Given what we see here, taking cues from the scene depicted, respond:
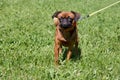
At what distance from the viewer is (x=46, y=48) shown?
7484mm

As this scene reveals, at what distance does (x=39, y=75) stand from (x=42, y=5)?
8.69m

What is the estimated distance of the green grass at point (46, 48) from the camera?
5.89 meters

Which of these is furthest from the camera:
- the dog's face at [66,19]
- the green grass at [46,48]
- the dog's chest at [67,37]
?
the dog's chest at [67,37]

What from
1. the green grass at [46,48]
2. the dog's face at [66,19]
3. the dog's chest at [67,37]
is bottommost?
the green grass at [46,48]

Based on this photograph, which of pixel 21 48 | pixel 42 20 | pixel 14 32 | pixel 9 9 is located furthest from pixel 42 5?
pixel 21 48

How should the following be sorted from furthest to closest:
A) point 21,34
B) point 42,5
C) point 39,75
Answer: point 42,5, point 21,34, point 39,75

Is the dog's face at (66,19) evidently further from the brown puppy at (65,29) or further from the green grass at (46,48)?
the green grass at (46,48)

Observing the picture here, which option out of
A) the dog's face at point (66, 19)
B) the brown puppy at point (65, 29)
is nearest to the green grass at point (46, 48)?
the brown puppy at point (65, 29)

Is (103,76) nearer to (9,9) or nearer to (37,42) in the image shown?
(37,42)

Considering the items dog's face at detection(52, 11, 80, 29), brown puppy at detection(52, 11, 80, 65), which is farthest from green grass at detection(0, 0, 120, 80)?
dog's face at detection(52, 11, 80, 29)

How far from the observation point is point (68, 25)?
6.01 meters

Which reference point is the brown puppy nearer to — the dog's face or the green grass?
the dog's face

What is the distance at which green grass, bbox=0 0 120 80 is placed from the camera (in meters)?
5.89

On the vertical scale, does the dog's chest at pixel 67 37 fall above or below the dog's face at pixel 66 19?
below
